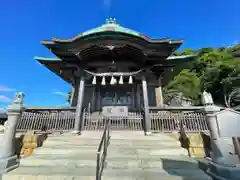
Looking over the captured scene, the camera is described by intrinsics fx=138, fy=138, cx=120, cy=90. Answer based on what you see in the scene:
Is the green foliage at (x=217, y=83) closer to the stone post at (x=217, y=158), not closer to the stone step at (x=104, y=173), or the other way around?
the stone post at (x=217, y=158)

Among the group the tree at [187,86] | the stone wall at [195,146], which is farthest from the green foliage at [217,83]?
the stone wall at [195,146]

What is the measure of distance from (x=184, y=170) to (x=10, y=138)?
16.7ft

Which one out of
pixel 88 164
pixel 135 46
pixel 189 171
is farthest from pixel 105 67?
pixel 189 171

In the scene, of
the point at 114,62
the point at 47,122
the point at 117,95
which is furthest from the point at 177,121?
the point at 47,122

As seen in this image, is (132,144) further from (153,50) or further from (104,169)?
(153,50)

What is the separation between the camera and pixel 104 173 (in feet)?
11.6

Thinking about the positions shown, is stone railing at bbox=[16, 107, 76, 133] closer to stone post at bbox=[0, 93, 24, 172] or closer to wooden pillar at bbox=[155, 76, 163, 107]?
stone post at bbox=[0, 93, 24, 172]

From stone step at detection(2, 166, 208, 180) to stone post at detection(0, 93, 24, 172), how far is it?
29 cm

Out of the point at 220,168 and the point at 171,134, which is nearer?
the point at 220,168

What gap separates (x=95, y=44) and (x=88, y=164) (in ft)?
Answer: 19.1

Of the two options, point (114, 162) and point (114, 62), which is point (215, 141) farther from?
point (114, 62)

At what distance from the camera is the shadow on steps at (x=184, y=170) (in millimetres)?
3414

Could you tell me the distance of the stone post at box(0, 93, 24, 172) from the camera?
3.71 metres

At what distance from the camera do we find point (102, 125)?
7.53m
